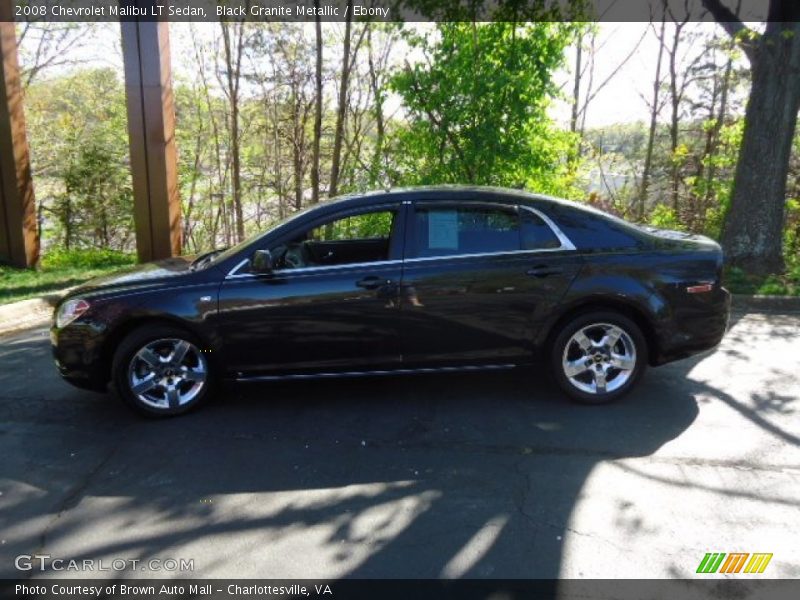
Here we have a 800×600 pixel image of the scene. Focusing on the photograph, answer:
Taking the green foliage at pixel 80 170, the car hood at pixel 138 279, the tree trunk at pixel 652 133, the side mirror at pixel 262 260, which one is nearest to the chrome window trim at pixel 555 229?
the side mirror at pixel 262 260

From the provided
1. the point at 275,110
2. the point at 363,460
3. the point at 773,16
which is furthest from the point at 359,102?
the point at 363,460

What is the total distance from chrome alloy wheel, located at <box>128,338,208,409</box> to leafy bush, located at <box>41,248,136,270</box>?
6981 mm

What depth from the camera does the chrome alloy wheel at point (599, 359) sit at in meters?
4.39

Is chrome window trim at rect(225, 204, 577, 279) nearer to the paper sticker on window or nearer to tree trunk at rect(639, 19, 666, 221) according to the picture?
the paper sticker on window

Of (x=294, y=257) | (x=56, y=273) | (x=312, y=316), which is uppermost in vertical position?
(x=294, y=257)

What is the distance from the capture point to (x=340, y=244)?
17.3 ft

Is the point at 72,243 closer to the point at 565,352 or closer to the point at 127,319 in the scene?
the point at 127,319

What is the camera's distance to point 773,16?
789 cm

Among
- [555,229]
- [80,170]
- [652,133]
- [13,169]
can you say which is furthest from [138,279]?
[652,133]

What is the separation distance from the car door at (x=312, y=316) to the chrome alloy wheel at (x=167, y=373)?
0.86 feet

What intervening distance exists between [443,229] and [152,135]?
664 centimetres

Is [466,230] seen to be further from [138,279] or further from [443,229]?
[138,279]

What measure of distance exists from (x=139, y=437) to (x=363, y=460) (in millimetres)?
1572

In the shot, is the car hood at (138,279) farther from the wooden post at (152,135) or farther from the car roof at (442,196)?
the wooden post at (152,135)
